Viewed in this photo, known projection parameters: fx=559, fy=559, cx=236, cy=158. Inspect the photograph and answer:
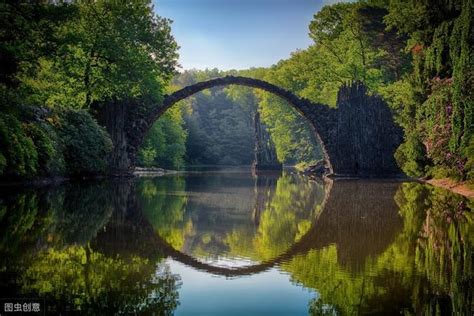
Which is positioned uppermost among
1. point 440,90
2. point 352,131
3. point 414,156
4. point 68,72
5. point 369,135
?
point 68,72

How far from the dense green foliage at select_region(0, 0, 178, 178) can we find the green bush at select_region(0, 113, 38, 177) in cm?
4

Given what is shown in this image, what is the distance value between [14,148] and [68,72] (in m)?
14.0

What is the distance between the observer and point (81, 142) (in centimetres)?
2989

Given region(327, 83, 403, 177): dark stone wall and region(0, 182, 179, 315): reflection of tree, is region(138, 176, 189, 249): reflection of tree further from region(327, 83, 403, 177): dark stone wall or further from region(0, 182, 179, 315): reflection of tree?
region(327, 83, 403, 177): dark stone wall

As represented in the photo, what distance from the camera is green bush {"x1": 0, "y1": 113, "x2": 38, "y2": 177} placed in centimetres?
2072

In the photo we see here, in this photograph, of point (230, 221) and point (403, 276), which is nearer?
point (403, 276)

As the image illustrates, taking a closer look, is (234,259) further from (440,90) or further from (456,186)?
(440,90)

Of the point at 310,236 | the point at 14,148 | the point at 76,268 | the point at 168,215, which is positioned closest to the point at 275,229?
the point at 310,236

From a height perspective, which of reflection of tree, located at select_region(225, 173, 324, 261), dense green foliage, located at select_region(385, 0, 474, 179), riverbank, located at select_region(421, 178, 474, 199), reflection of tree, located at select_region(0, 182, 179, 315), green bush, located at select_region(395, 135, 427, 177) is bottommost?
reflection of tree, located at select_region(225, 173, 324, 261)

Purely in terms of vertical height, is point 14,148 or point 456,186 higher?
point 14,148

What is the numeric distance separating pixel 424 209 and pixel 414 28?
68.8 ft

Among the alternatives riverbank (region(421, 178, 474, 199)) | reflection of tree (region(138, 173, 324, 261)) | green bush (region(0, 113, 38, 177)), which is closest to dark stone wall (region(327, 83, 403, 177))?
riverbank (region(421, 178, 474, 199))

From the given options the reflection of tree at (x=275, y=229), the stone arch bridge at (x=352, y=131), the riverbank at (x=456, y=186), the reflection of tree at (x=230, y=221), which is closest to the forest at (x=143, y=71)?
the riverbank at (x=456, y=186)

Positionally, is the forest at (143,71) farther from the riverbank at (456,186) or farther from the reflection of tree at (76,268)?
Result: the reflection of tree at (76,268)
